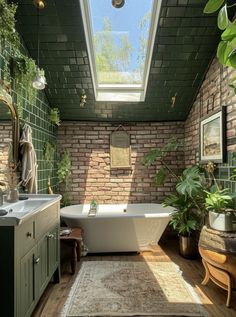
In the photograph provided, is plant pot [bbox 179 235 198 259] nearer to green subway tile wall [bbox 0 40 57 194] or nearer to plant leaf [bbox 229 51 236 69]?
green subway tile wall [bbox 0 40 57 194]

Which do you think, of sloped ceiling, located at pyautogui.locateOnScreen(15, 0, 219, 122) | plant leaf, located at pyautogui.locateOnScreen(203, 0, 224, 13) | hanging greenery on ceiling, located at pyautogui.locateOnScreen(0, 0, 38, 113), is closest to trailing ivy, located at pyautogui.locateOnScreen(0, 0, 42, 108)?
hanging greenery on ceiling, located at pyautogui.locateOnScreen(0, 0, 38, 113)

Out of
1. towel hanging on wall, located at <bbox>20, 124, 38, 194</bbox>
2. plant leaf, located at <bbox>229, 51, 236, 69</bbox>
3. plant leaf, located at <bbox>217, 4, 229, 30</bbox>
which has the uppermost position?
plant leaf, located at <bbox>217, 4, 229, 30</bbox>

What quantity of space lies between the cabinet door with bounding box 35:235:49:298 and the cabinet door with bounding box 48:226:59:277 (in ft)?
0.30

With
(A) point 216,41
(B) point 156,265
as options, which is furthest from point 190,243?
(A) point 216,41

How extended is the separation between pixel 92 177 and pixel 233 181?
239 cm

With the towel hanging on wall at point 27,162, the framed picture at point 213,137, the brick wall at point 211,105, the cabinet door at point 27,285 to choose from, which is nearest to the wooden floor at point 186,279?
the cabinet door at point 27,285

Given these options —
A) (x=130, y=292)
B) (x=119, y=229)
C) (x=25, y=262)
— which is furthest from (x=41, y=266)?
(x=119, y=229)

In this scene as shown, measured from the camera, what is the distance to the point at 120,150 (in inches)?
172

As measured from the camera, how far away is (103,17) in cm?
298

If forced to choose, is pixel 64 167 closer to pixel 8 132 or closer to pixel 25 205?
pixel 8 132

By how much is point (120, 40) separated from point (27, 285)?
294 centimetres

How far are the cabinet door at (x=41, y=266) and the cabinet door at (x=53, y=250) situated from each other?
9 cm

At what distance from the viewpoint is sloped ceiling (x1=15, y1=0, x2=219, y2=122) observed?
2.65m

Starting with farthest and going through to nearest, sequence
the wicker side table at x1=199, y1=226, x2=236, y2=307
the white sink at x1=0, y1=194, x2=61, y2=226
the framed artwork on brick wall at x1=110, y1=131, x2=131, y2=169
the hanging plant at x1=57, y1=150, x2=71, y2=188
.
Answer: the framed artwork on brick wall at x1=110, y1=131, x2=131, y2=169 → the hanging plant at x1=57, y1=150, x2=71, y2=188 → the wicker side table at x1=199, y1=226, x2=236, y2=307 → the white sink at x1=0, y1=194, x2=61, y2=226
